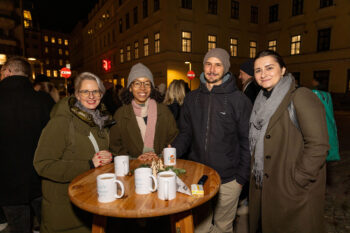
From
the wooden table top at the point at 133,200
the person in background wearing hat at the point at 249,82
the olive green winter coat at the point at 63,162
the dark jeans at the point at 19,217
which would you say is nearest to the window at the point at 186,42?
the person in background wearing hat at the point at 249,82

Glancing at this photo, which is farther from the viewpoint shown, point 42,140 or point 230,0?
point 230,0

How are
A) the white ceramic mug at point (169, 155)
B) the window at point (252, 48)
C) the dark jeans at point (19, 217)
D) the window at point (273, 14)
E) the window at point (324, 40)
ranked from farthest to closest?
1. the window at point (252, 48)
2. the window at point (273, 14)
3. the window at point (324, 40)
4. the dark jeans at point (19, 217)
5. the white ceramic mug at point (169, 155)

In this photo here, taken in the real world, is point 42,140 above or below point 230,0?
below

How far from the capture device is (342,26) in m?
18.9

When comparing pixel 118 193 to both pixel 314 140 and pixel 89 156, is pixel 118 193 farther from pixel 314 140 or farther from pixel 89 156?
pixel 314 140

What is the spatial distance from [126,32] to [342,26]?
21.3 m

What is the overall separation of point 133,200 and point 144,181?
159 mm

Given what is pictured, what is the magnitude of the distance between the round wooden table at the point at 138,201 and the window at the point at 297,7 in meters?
24.8

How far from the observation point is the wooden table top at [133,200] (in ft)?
4.96

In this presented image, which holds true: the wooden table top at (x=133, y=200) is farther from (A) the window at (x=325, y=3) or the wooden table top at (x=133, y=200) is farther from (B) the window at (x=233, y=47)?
(A) the window at (x=325, y=3)

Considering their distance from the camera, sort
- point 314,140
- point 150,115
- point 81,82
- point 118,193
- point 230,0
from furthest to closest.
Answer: point 230,0 < point 150,115 < point 81,82 < point 314,140 < point 118,193

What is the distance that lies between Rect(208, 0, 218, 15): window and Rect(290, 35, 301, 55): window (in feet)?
27.4

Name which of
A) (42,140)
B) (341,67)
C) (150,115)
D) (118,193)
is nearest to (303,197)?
(118,193)

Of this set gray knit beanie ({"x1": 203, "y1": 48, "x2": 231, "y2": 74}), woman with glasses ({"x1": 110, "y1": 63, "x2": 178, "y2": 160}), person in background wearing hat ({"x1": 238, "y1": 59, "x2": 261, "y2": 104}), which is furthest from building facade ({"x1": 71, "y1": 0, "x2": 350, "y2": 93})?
gray knit beanie ({"x1": 203, "y1": 48, "x2": 231, "y2": 74})
